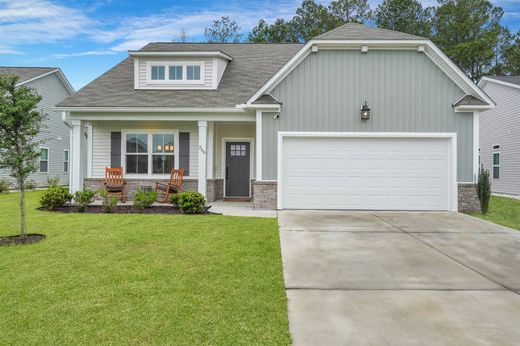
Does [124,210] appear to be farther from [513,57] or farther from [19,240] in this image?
[513,57]

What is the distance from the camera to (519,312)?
3.40m

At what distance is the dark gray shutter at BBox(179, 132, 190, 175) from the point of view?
474 inches

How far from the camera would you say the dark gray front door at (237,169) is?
42.0ft

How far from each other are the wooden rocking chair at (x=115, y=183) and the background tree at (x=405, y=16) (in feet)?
90.2

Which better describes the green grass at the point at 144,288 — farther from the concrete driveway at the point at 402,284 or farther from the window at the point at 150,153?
the window at the point at 150,153

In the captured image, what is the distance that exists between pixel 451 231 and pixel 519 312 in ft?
13.0

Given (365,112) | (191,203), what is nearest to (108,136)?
(191,203)

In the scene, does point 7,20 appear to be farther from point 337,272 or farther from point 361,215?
point 337,272

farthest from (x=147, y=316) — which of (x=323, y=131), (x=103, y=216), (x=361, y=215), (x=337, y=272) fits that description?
(x=323, y=131)

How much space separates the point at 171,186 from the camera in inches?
439

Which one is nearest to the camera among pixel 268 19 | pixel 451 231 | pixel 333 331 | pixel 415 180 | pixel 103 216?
pixel 333 331

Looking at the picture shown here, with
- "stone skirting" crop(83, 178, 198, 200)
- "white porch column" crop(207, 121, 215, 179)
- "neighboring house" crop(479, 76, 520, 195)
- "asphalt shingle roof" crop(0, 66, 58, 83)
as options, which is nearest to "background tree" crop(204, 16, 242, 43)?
"asphalt shingle roof" crop(0, 66, 58, 83)

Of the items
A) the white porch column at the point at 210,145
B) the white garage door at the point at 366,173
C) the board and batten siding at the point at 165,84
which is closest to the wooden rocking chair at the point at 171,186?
the white porch column at the point at 210,145

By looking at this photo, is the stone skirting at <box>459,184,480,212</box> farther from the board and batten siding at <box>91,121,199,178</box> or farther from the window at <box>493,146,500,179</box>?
the window at <box>493,146,500,179</box>
